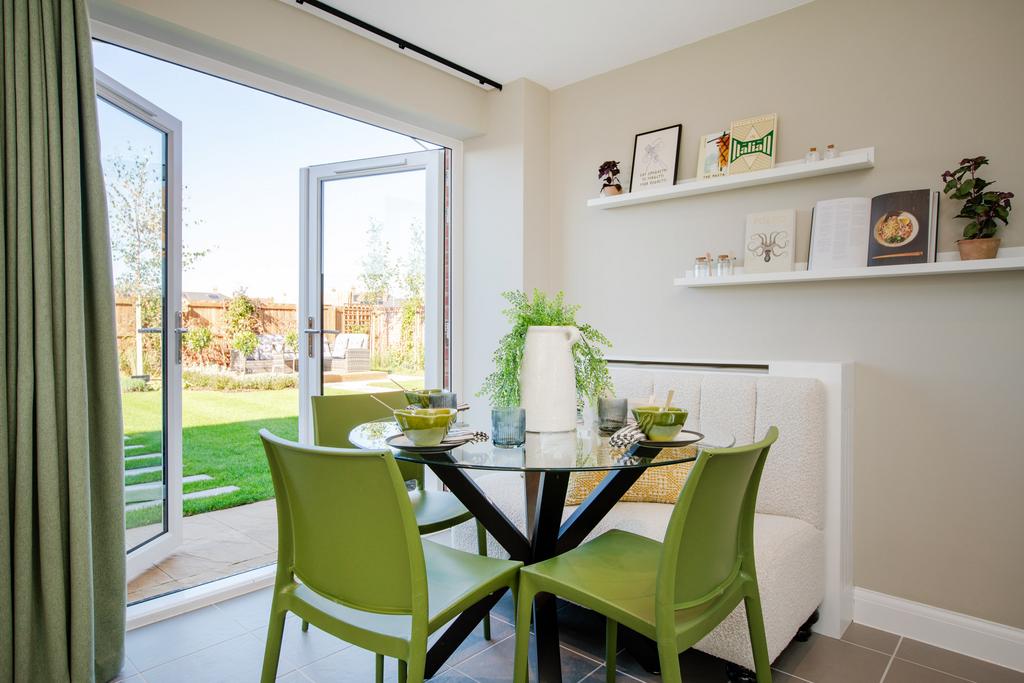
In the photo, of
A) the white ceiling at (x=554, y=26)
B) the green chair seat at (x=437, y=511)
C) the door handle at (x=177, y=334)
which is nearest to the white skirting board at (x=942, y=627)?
the green chair seat at (x=437, y=511)

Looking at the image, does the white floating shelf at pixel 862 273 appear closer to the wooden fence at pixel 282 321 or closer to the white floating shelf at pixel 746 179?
the white floating shelf at pixel 746 179

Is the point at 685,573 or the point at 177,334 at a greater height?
the point at 177,334

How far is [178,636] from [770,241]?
110 inches

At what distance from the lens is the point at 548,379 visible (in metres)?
1.79

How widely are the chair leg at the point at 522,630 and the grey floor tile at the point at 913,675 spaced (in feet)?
4.27

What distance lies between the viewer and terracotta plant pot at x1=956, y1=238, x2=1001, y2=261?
203 centimetres

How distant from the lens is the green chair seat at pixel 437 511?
212cm

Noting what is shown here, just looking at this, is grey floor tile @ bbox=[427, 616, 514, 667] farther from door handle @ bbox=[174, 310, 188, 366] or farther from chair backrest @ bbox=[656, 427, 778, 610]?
door handle @ bbox=[174, 310, 188, 366]

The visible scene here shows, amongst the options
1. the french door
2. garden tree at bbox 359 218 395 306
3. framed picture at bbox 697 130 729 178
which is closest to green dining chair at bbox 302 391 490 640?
the french door

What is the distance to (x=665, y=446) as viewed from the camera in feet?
5.31

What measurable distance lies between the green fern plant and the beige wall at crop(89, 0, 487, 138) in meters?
1.54

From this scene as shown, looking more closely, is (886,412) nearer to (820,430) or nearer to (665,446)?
(820,430)

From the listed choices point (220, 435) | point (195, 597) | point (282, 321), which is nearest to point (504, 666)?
point (195, 597)

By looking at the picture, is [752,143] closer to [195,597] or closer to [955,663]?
[955,663]
